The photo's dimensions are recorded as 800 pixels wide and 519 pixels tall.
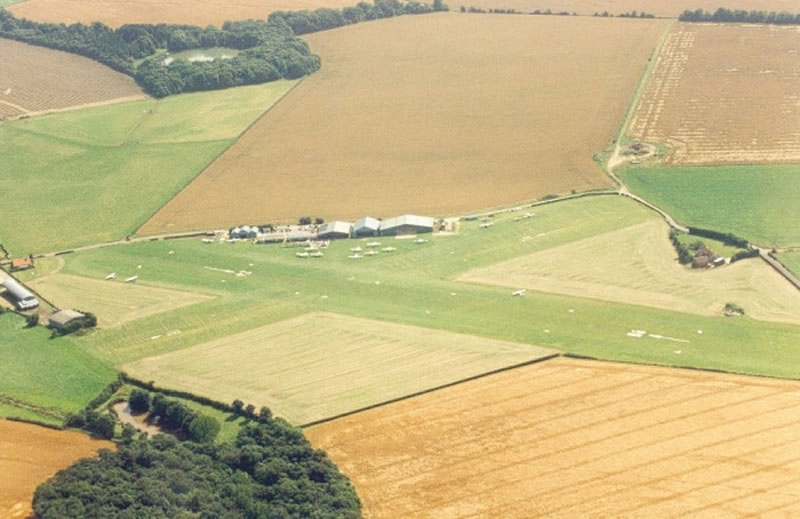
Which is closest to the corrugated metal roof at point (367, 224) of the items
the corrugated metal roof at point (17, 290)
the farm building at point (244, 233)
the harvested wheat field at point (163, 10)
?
the farm building at point (244, 233)

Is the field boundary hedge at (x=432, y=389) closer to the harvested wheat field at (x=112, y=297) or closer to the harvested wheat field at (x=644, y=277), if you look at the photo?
the harvested wheat field at (x=644, y=277)

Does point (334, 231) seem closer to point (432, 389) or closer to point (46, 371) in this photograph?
point (432, 389)

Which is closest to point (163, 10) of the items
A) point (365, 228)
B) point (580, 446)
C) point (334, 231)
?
point (334, 231)

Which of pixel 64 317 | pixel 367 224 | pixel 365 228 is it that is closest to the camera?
pixel 64 317

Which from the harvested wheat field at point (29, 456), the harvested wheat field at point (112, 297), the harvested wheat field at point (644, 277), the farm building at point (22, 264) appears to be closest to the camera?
the harvested wheat field at point (29, 456)

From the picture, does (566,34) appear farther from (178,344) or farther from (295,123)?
(178,344)

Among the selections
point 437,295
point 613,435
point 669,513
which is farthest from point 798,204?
point 669,513
